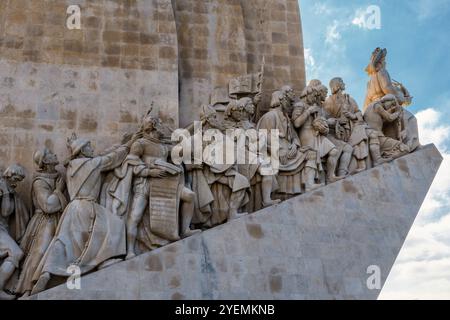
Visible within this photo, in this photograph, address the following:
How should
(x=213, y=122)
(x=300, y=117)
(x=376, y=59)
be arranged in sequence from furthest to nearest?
(x=376, y=59)
(x=300, y=117)
(x=213, y=122)

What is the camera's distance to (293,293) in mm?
9625

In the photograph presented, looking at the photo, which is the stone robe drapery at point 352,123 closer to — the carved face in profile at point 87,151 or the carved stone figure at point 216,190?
the carved stone figure at point 216,190

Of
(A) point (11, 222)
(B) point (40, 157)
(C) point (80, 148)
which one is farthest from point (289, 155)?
(A) point (11, 222)

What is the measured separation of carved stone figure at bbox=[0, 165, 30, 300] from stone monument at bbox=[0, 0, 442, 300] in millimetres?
21

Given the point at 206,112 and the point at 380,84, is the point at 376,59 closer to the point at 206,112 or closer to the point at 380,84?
the point at 380,84

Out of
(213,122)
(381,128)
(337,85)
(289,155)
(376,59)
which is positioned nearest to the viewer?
(213,122)

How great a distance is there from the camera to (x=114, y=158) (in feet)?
34.1

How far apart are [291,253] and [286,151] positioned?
1.97 meters

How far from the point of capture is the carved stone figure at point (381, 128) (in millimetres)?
11734

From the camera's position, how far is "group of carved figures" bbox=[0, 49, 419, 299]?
9.59 m

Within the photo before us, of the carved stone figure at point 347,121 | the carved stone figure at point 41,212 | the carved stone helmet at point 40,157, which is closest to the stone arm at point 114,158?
the carved stone figure at point 41,212

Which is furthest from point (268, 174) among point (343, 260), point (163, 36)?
point (163, 36)

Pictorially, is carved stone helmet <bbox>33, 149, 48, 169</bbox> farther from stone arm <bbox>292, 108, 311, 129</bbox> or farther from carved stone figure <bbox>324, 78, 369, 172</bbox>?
carved stone figure <bbox>324, 78, 369, 172</bbox>

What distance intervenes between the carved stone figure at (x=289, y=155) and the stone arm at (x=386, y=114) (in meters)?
1.58
